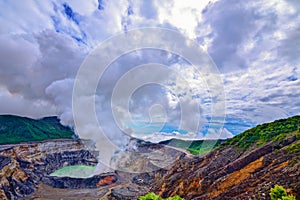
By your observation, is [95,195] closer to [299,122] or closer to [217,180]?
[217,180]

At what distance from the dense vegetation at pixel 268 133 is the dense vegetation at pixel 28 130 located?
132 meters

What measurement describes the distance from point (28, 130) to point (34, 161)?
175ft

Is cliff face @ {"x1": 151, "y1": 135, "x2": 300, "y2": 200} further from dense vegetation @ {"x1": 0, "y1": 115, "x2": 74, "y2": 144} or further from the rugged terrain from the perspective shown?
dense vegetation @ {"x1": 0, "y1": 115, "x2": 74, "y2": 144}

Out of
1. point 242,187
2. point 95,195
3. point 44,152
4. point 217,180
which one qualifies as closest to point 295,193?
point 242,187

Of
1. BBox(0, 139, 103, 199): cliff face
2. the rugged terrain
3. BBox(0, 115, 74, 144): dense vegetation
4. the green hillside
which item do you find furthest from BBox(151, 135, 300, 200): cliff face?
BBox(0, 115, 74, 144): dense vegetation

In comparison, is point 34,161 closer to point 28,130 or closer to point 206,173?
point 28,130

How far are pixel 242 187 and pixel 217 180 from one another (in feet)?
23.5

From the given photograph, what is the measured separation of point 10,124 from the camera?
16275 cm

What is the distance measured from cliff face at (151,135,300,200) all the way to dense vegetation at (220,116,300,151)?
7.09 feet

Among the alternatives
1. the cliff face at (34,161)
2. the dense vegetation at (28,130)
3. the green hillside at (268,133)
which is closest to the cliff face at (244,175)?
the green hillside at (268,133)

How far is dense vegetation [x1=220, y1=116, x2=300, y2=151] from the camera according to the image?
147ft

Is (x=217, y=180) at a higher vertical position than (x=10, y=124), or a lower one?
lower

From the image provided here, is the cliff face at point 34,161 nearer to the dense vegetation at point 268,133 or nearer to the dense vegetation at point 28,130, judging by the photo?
the dense vegetation at point 28,130

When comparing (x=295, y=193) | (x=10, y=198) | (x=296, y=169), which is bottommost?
(x=10, y=198)
